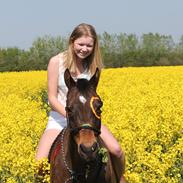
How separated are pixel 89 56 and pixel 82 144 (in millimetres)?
1492

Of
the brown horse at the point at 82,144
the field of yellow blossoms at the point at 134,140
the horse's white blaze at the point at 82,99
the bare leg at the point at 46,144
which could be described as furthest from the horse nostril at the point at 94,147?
the field of yellow blossoms at the point at 134,140

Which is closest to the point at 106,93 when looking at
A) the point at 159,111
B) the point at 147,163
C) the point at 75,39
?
the point at 159,111

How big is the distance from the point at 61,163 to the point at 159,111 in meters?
5.23

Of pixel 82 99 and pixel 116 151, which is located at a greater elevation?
pixel 82 99

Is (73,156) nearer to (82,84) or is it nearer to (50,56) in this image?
(82,84)

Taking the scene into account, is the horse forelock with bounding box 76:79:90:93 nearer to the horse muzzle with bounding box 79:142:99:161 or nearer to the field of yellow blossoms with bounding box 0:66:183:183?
the horse muzzle with bounding box 79:142:99:161

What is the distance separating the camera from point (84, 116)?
13.5ft

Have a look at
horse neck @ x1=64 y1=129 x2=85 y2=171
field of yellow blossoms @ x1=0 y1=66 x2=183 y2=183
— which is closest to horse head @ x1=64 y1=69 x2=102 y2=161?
horse neck @ x1=64 y1=129 x2=85 y2=171

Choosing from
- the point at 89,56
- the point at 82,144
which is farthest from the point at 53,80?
the point at 82,144

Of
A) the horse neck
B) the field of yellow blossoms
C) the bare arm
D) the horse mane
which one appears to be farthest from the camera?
the field of yellow blossoms

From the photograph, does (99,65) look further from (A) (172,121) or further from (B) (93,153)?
(A) (172,121)

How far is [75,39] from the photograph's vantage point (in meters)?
5.24

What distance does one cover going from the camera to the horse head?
154 inches

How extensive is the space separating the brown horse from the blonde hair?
0.65 meters
